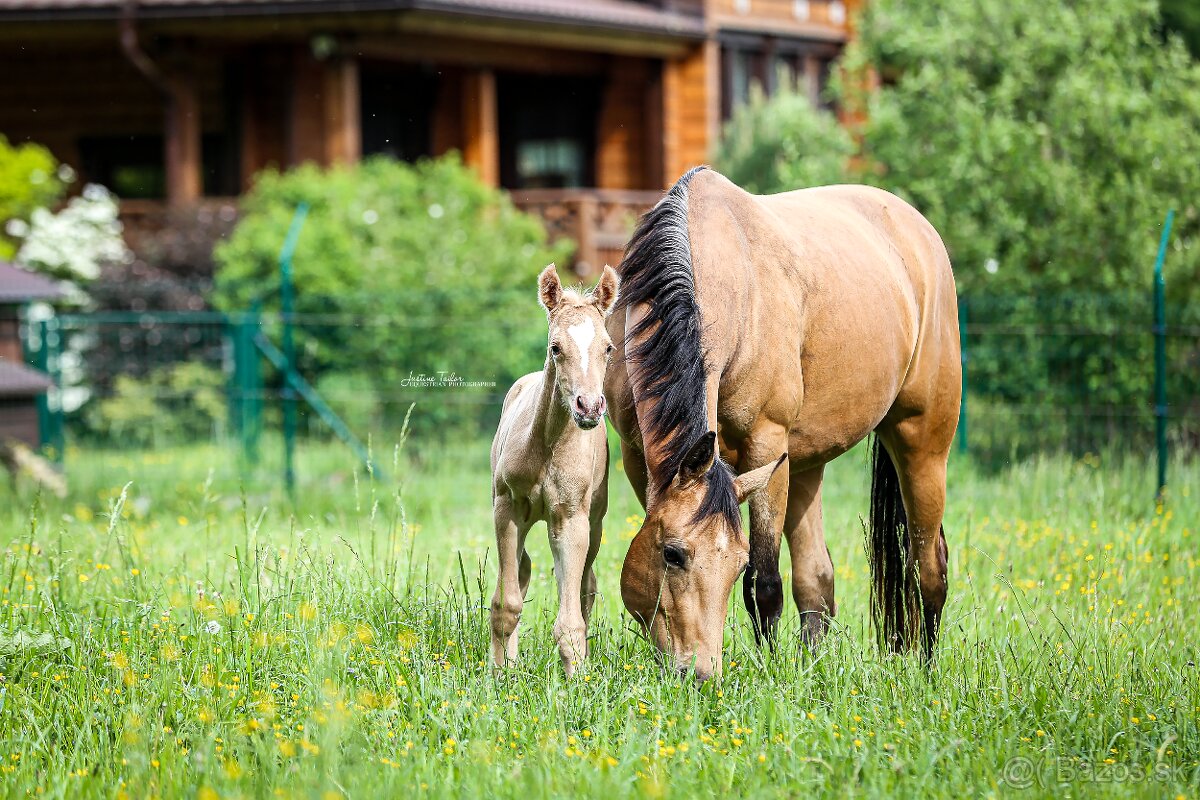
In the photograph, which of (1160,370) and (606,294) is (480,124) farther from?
(606,294)

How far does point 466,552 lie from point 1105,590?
341 cm

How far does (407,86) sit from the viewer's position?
22.4 metres

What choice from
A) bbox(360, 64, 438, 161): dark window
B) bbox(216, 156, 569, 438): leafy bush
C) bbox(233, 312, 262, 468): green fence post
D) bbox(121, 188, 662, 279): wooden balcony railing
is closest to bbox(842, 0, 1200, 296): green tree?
bbox(216, 156, 569, 438): leafy bush

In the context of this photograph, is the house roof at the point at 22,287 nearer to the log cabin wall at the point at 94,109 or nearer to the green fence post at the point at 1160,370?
the green fence post at the point at 1160,370

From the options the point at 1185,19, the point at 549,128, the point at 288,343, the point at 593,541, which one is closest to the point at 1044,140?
the point at 288,343

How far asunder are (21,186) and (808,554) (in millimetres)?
14345

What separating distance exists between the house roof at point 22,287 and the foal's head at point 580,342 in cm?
856

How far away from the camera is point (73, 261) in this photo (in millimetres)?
17094

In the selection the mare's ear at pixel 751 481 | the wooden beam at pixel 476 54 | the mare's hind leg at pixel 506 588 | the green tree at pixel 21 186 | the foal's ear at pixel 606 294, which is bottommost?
Answer: the mare's hind leg at pixel 506 588

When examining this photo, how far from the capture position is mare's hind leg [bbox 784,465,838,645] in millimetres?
6102

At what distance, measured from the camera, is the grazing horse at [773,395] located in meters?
4.59

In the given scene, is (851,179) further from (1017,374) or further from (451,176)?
(451,176)
